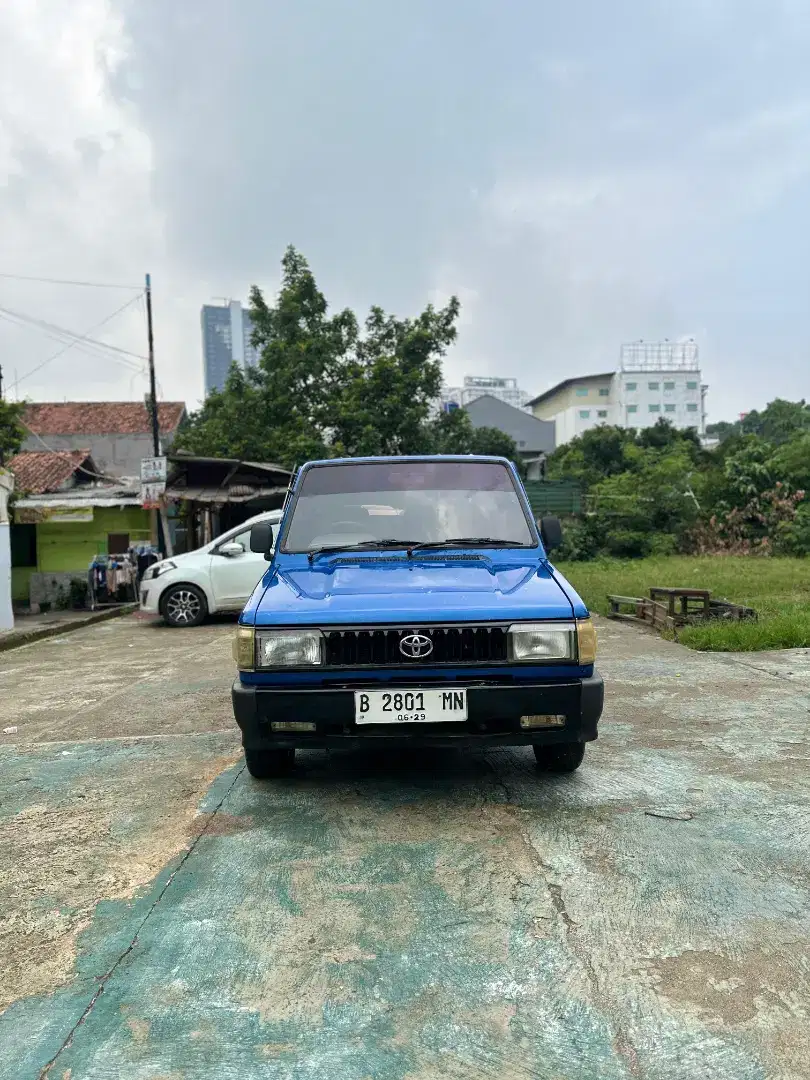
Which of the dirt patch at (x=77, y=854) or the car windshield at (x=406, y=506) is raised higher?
the car windshield at (x=406, y=506)

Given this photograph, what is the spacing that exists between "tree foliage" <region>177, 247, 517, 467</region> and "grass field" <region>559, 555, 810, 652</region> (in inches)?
261

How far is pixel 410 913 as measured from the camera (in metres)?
2.80

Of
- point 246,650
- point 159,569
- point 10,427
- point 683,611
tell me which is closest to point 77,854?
point 246,650

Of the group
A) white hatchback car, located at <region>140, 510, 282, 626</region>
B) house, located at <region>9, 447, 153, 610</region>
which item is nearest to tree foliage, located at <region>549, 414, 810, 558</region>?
house, located at <region>9, 447, 153, 610</region>

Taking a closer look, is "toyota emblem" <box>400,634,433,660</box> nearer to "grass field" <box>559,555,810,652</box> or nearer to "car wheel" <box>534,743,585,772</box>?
"car wheel" <box>534,743,585,772</box>

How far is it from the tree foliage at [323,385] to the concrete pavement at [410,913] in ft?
62.5

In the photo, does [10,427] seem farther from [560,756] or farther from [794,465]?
[794,465]

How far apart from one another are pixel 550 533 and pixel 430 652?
1727 mm

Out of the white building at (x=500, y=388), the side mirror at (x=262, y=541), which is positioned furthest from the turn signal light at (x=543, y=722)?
the white building at (x=500, y=388)

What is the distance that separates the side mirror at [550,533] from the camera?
494 cm

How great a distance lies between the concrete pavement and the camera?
6.94 feet

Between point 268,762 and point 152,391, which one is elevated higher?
point 152,391

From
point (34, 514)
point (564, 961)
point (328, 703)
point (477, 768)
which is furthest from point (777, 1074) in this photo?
point (34, 514)

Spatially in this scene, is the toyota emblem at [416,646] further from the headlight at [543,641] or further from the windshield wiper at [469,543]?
the windshield wiper at [469,543]
